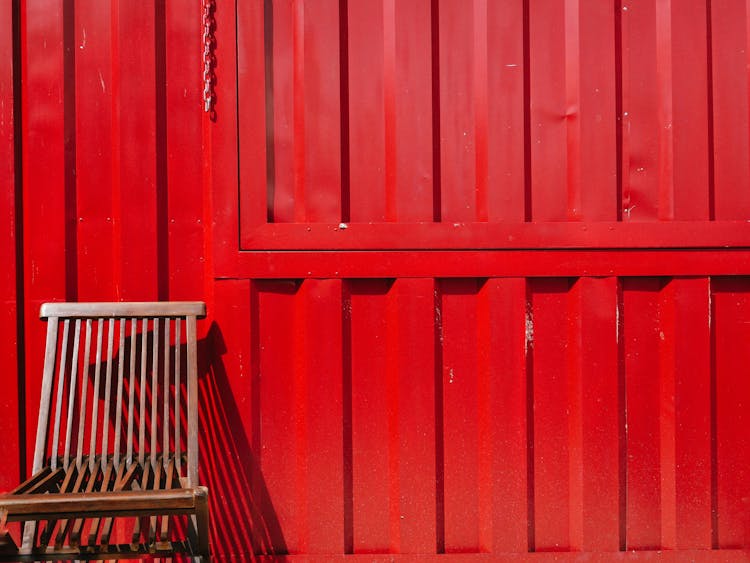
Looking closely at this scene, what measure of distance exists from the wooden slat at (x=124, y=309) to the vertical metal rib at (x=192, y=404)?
0.13 feet

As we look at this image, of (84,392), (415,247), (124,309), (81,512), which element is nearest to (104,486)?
(81,512)

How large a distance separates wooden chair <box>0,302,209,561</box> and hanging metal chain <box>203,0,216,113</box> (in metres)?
0.73

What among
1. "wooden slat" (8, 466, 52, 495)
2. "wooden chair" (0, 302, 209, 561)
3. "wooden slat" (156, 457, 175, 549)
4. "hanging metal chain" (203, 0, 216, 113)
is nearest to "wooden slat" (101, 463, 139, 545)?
"wooden chair" (0, 302, 209, 561)

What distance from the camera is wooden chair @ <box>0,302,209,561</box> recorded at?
1.63m

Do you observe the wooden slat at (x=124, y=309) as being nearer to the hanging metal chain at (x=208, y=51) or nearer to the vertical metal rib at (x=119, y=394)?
the vertical metal rib at (x=119, y=394)

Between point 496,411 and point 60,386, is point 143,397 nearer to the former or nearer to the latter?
point 60,386

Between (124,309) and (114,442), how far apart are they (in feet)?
1.46

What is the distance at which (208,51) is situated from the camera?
7.06 ft

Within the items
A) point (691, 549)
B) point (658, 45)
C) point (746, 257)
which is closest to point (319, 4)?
point (658, 45)

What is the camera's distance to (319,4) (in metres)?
2.17

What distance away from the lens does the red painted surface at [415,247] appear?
7.09 ft

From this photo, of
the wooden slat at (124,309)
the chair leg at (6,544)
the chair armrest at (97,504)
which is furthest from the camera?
the wooden slat at (124,309)

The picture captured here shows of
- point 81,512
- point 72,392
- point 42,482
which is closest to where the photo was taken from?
point 81,512

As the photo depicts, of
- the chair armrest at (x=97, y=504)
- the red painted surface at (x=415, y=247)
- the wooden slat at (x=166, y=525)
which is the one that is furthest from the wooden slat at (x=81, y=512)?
the red painted surface at (x=415, y=247)
